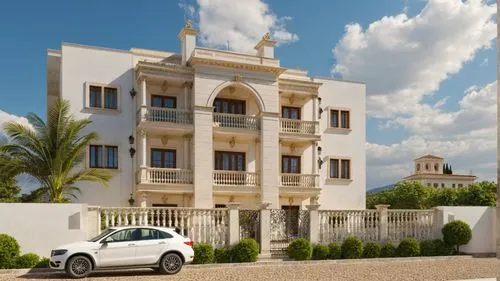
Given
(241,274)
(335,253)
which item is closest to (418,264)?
Answer: (335,253)

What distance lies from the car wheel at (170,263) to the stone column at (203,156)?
10612 millimetres

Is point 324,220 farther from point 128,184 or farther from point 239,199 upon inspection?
point 128,184

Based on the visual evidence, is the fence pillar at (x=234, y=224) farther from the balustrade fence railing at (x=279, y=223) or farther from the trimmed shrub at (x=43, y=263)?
the trimmed shrub at (x=43, y=263)

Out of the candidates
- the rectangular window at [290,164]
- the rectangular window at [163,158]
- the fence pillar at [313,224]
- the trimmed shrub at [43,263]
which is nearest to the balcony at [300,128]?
the rectangular window at [290,164]

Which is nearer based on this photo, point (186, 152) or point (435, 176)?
point (186, 152)

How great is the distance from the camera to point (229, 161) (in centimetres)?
2869

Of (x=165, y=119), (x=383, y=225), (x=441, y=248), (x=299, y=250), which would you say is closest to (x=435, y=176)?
(x=441, y=248)

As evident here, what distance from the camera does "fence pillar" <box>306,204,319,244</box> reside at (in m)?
20.6

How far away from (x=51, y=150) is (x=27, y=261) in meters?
7.57

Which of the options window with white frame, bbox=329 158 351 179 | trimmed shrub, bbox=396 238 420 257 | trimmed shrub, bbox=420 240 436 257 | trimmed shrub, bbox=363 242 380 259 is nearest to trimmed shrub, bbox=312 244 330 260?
trimmed shrub, bbox=363 242 380 259

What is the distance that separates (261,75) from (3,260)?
1696cm

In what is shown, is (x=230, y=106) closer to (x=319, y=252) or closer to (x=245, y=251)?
(x=319, y=252)

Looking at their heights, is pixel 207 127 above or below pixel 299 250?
above

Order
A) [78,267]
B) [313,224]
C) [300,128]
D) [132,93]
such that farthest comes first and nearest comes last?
[300,128] < [132,93] < [313,224] < [78,267]
